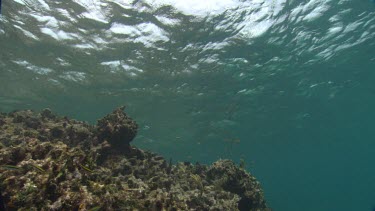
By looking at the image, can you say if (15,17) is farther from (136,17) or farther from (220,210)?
(220,210)


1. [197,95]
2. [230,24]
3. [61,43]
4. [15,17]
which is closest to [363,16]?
[230,24]

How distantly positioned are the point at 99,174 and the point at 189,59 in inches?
595

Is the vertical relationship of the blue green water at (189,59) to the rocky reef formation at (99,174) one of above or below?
above

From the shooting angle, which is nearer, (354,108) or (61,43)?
(61,43)

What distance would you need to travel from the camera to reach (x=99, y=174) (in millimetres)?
6625

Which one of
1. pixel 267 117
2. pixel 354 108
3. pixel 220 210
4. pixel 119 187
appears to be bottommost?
pixel 220 210

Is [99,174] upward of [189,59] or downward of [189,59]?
downward

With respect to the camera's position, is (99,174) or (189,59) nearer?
(99,174)

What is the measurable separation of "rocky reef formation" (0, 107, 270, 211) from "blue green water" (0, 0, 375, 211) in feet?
20.0

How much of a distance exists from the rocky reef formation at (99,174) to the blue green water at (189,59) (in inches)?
240

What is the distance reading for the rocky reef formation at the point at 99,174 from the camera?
5.06 metres

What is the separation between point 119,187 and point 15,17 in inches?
520

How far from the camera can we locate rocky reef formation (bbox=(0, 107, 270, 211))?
5059 millimetres

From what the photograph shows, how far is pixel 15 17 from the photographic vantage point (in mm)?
15531
